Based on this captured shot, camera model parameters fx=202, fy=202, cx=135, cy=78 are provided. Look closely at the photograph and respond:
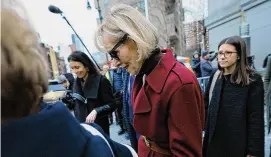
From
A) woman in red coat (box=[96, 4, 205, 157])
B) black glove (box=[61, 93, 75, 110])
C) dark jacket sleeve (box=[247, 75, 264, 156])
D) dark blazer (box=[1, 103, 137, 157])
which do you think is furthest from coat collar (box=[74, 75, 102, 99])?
dark blazer (box=[1, 103, 137, 157])

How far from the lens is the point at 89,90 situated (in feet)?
8.39

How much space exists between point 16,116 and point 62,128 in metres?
0.13

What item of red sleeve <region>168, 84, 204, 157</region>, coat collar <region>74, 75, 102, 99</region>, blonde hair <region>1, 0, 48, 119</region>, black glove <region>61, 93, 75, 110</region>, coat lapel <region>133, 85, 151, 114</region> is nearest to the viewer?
blonde hair <region>1, 0, 48, 119</region>

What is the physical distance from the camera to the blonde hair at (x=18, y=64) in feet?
1.73

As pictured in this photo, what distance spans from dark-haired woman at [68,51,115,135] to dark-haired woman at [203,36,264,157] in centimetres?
127

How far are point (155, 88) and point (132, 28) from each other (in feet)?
1.35

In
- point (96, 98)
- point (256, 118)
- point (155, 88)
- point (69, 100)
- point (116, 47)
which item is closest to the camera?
point (155, 88)

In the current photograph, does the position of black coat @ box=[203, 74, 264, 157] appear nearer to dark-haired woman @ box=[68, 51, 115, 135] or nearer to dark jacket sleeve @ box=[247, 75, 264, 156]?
dark jacket sleeve @ box=[247, 75, 264, 156]

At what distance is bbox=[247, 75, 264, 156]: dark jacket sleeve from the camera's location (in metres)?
1.92

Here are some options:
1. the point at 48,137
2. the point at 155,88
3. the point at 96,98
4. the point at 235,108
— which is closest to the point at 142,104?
the point at 155,88

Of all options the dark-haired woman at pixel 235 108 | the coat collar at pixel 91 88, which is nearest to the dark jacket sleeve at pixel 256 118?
the dark-haired woman at pixel 235 108

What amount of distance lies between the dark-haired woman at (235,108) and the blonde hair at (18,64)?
1.93 meters

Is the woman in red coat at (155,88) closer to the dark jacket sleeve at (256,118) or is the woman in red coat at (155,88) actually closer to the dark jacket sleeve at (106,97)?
the dark jacket sleeve at (256,118)

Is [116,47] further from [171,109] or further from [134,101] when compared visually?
[171,109]
